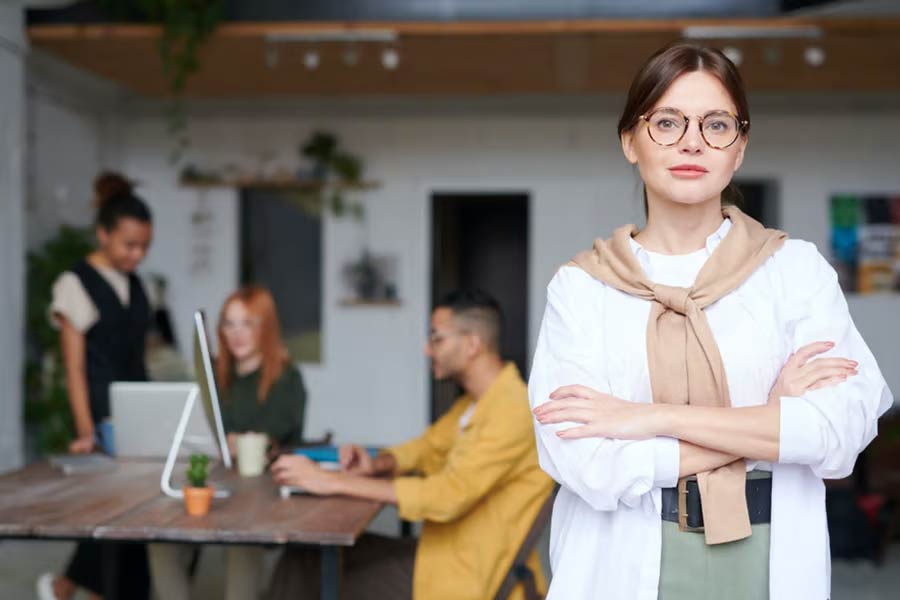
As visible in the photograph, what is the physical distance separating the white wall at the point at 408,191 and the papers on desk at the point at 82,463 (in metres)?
4.58

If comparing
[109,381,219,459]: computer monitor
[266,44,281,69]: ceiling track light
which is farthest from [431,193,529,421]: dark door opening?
[109,381,219,459]: computer monitor

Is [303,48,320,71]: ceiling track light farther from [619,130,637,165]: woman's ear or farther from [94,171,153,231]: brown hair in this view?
[619,130,637,165]: woman's ear

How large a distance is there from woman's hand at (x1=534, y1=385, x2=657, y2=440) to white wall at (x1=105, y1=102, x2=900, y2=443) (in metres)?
6.20

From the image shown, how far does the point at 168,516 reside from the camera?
2.41 m

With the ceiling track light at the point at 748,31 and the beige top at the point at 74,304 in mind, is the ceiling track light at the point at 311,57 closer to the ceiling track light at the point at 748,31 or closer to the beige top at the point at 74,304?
the ceiling track light at the point at 748,31

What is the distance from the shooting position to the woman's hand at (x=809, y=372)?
1348 mm

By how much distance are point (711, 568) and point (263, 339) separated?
7.90 ft

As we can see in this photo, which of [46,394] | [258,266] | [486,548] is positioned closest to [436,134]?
[258,266]

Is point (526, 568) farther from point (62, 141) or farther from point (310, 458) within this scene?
point (62, 141)

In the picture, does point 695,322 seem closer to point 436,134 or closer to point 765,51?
point 765,51

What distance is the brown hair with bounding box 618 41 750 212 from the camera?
4.62 feet

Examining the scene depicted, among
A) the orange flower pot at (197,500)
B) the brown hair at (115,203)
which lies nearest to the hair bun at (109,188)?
the brown hair at (115,203)

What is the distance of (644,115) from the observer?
143cm

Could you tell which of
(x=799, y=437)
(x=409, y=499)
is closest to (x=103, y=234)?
(x=409, y=499)
